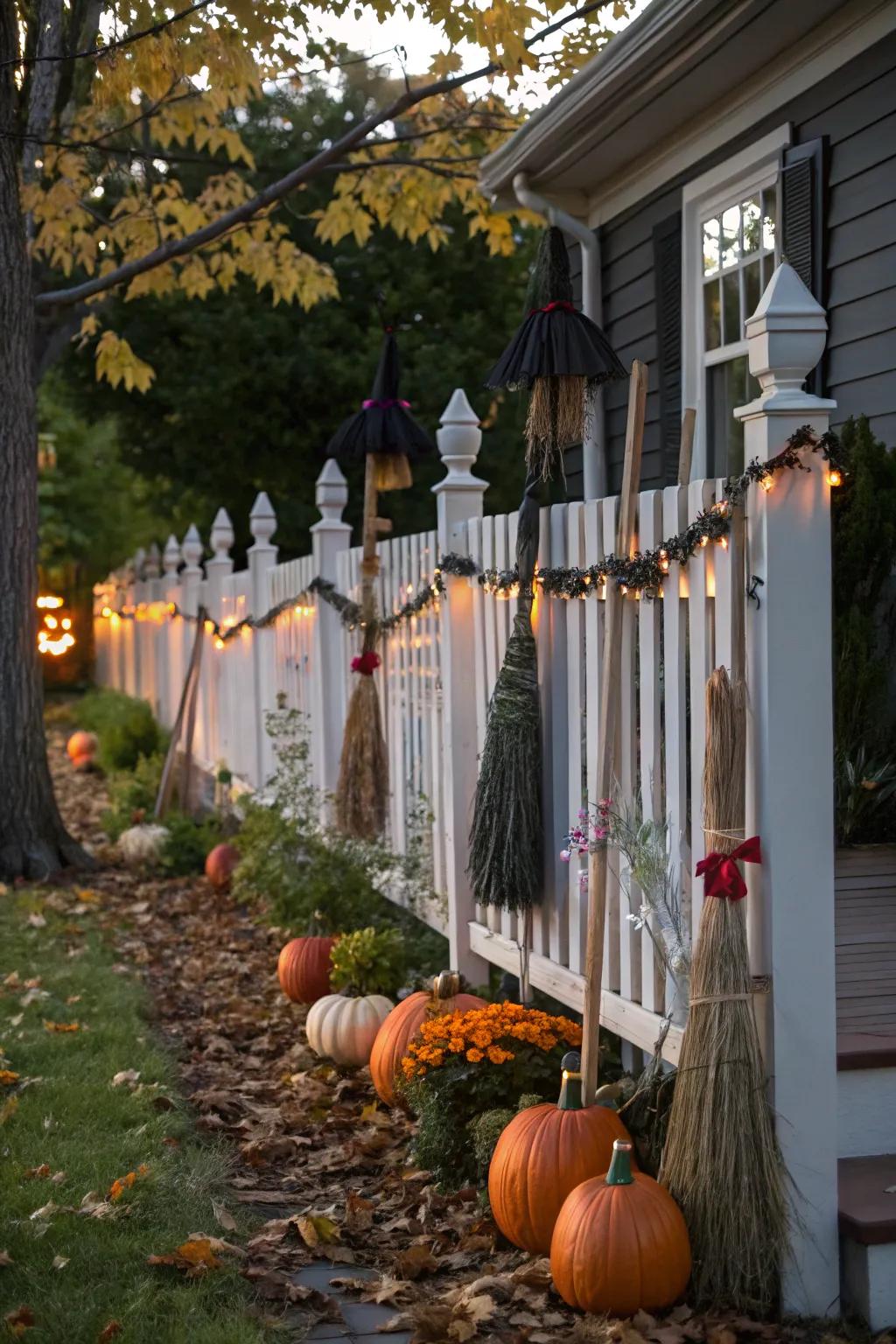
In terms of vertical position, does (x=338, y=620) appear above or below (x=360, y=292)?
below

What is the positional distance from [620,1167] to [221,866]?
250 inches

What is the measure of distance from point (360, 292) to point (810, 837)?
17.5 meters

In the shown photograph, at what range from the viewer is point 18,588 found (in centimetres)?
935

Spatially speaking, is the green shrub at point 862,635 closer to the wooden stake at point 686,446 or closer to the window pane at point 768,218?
the wooden stake at point 686,446

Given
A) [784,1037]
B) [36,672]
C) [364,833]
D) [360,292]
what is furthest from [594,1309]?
[360,292]

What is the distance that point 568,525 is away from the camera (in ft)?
15.1

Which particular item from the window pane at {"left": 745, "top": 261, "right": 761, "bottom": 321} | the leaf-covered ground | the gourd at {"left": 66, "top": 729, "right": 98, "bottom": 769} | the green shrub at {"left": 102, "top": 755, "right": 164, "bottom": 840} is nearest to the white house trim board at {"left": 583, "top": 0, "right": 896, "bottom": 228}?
the window pane at {"left": 745, "top": 261, "right": 761, "bottom": 321}

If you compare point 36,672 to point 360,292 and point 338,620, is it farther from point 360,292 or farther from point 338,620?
point 360,292

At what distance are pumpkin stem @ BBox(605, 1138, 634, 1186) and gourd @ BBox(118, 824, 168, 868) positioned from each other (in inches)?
282

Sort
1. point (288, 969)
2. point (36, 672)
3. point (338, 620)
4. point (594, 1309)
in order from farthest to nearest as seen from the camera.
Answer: point (36, 672) → point (338, 620) → point (288, 969) → point (594, 1309)

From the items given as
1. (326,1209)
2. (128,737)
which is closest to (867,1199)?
(326,1209)

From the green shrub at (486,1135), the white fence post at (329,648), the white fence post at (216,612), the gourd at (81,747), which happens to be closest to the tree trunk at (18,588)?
the white fence post at (329,648)

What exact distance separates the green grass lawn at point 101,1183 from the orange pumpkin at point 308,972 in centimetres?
67

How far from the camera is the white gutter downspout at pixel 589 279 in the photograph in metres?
8.20
